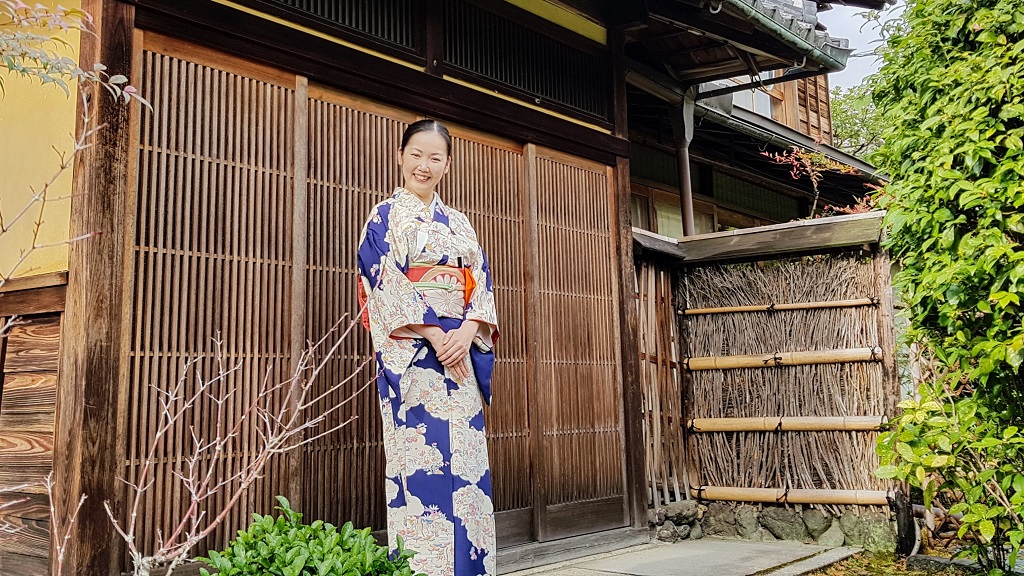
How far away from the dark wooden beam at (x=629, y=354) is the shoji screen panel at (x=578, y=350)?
0.06m

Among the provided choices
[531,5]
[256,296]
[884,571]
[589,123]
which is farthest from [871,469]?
[256,296]

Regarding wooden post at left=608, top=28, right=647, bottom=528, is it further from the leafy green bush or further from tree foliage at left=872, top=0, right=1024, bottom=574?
the leafy green bush

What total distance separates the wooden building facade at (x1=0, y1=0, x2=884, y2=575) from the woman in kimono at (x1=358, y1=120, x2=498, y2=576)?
57 centimetres

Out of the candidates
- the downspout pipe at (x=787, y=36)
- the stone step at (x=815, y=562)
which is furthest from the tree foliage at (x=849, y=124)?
the stone step at (x=815, y=562)

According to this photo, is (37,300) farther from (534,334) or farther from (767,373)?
(767,373)

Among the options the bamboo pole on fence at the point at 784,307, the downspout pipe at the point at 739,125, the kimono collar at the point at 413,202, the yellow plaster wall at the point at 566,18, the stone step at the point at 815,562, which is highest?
the downspout pipe at the point at 739,125

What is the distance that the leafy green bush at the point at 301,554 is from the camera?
7.45 ft

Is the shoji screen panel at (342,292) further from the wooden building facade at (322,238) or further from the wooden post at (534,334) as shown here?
the wooden post at (534,334)

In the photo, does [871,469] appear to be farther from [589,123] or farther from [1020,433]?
[589,123]

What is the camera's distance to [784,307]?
650 cm

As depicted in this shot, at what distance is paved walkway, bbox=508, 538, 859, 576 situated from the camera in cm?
500

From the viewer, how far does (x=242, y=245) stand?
13.0 feet

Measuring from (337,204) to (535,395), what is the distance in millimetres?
1739

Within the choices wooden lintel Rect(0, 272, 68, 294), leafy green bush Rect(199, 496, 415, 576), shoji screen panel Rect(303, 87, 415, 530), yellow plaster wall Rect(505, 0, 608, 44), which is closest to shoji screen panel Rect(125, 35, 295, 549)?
shoji screen panel Rect(303, 87, 415, 530)
